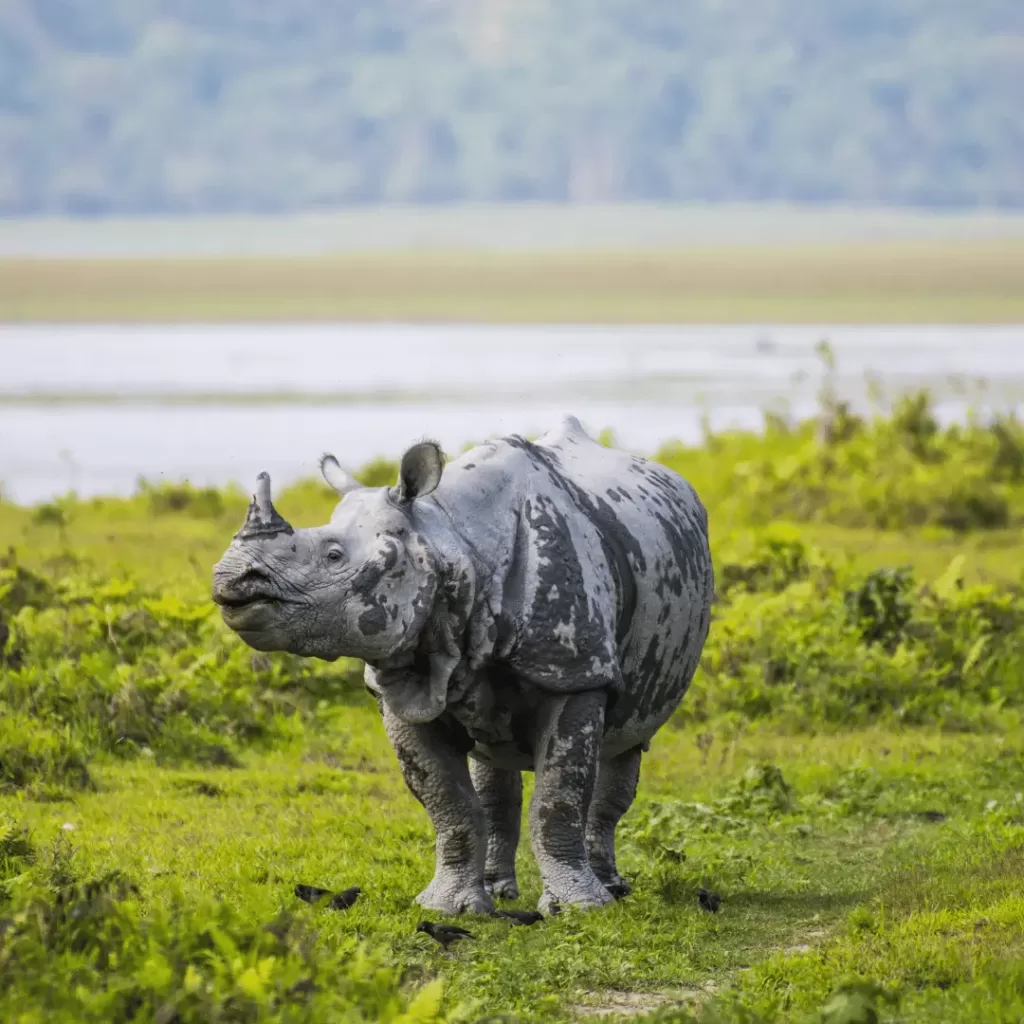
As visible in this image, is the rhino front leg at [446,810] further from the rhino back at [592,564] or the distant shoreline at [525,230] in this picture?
the distant shoreline at [525,230]

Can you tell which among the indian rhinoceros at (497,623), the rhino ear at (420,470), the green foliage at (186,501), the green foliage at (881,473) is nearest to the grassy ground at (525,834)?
the indian rhinoceros at (497,623)

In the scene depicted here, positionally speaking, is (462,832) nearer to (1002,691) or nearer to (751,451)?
(1002,691)

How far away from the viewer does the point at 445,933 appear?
28.1 feet

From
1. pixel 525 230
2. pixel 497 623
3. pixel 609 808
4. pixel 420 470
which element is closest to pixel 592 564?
pixel 497 623

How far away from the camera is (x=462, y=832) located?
926 centimetres

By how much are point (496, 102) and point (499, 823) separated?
120217mm

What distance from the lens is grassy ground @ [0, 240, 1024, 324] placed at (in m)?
67.1

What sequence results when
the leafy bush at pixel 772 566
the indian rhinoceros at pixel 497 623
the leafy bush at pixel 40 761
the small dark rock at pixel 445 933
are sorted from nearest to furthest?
1. the indian rhinoceros at pixel 497 623
2. the small dark rock at pixel 445 933
3. the leafy bush at pixel 40 761
4. the leafy bush at pixel 772 566

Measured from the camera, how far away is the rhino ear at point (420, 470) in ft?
28.3

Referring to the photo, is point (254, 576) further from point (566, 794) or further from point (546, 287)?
point (546, 287)

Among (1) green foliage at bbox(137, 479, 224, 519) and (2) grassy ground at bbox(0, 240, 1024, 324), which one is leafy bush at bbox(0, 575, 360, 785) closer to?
(1) green foliage at bbox(137, 479, 224, 519)

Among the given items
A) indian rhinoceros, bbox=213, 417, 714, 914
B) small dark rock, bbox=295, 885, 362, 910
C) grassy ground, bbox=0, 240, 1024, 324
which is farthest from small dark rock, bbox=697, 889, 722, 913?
grassy ground, bbox=0, 240, 1024, 324

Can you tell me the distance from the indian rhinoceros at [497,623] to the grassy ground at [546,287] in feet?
179

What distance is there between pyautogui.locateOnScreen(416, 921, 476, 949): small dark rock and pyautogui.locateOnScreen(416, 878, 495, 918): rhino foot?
0.45 m
